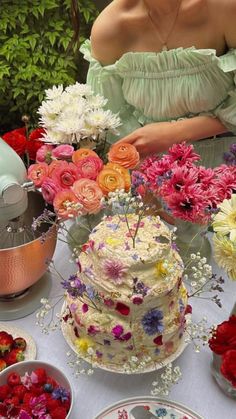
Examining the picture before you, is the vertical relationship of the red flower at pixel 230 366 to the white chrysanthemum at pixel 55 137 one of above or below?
below

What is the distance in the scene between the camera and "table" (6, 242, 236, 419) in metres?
0.83

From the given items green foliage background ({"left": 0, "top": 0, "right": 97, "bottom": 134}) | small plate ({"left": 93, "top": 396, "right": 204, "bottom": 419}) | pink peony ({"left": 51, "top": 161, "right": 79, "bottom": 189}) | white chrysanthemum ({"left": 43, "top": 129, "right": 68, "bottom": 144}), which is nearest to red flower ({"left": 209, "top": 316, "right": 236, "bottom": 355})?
small plate ({"left": 93, "top": 396, "right": 204, "bottom": 419})

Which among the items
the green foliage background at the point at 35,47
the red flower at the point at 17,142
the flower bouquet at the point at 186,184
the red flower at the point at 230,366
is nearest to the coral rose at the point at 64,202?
the flower bouquet at the point at 186,184

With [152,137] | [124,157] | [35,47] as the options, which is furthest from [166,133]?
[35,47]

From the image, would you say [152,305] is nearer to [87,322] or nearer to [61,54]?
[87,322]

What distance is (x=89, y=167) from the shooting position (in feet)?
2.98

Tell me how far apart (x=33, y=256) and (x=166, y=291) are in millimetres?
263

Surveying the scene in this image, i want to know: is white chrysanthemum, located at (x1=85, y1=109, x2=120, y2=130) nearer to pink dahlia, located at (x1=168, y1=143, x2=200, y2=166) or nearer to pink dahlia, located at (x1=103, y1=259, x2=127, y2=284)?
pink dahlia, located at (x1=168, y1=143, x2=200, y2=166)

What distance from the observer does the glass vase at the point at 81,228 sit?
1.02 m

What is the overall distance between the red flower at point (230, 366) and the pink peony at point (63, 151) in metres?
0.44

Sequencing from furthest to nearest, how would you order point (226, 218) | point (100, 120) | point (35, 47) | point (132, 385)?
point (35, 47) < point (100, 120) < point (132, 385) < point (226, 218)

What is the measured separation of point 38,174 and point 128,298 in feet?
0.95

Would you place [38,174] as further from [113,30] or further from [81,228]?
[113,30]

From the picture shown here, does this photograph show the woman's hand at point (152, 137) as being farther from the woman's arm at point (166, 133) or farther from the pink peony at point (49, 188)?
the pink peony at point (49, 188)
